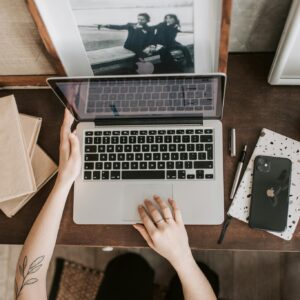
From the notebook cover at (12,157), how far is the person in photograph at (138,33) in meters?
0.36

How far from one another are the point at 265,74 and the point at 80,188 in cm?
58

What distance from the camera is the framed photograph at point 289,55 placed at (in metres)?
0.74

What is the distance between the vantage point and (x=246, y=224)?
923 millimetres

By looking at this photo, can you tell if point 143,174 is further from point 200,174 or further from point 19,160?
point 19,160

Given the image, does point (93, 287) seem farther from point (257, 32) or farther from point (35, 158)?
point (257, 32)

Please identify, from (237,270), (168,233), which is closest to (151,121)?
(168,233)

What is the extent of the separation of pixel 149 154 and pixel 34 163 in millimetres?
310

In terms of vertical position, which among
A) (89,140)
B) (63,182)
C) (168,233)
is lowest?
(168,233)

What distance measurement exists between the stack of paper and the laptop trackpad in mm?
211

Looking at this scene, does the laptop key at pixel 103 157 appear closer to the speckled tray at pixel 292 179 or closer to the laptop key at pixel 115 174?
the laptop key at pixel 115 174

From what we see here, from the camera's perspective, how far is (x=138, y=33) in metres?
0.80

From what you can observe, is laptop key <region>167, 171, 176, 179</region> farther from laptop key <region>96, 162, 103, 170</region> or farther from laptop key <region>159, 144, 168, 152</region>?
laptop key <region>96, 162, 103, 170</region>

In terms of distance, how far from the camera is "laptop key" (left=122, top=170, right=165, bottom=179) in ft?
3.14

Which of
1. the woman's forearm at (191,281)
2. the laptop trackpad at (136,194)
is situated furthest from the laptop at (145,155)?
the woman's forearm at (191,281)
